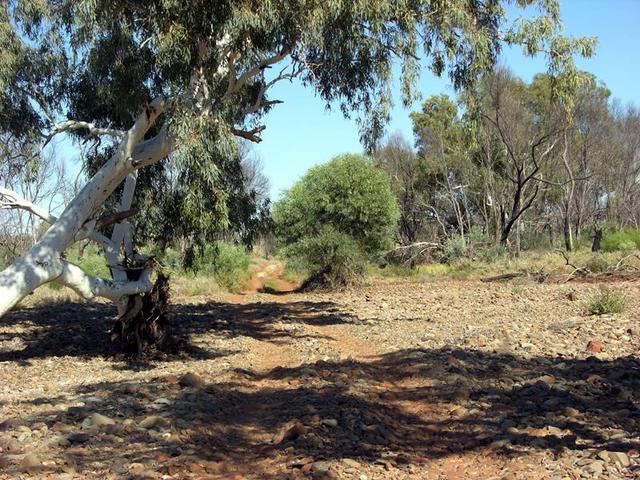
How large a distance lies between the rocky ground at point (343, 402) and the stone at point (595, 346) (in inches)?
1.4

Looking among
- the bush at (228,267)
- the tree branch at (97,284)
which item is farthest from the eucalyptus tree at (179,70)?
the bush at (228,267)

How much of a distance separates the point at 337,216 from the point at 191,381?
1724 cm

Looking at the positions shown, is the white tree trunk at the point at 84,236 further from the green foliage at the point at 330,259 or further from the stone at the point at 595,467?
the green foliage at the point at 330,259

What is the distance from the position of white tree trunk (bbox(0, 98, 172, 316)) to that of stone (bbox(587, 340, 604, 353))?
6.87 metres

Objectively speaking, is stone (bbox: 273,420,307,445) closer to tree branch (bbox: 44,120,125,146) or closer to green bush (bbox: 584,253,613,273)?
tree branch (bbox: 44,120,125,146)

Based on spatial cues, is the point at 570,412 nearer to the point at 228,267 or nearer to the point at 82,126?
the point at 82,126

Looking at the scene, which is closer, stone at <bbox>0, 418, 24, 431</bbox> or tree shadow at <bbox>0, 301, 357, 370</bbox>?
stone at <bbox>0, 418, 24, 431</bbox>

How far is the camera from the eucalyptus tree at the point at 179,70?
29.6ft

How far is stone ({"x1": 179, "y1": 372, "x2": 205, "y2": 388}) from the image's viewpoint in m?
8.30

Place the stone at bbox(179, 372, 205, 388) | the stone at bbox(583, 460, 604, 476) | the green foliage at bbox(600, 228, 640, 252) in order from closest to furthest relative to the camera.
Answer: the stone at bbox(583, 460, 604, 476)
the stone at bbox(179, 372, 205, 388)
the green foliage at bbox(600, 228, 640, 252)

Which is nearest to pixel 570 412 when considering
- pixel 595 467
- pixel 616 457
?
pixel 616 457

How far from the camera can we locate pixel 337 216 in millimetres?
25219

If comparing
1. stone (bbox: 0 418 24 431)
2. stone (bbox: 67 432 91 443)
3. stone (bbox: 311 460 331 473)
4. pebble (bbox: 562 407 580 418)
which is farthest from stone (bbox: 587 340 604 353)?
stone (bbox: 0 418 24 431)

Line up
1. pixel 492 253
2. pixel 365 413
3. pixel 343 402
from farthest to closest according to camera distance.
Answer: pixel 492 253
pixel 343 402
pixel 365 413
